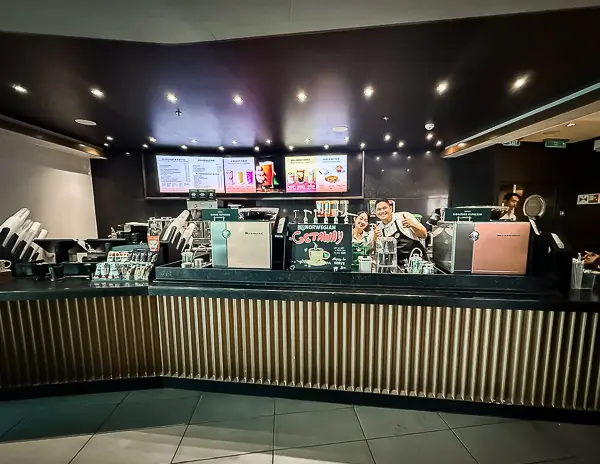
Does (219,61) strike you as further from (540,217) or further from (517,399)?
(540,217)

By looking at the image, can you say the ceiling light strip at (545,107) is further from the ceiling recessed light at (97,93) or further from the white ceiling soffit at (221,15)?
the ceiling recessed light at (97,93)

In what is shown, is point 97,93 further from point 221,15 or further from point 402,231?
point 402,231

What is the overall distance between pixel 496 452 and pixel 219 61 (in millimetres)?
3371

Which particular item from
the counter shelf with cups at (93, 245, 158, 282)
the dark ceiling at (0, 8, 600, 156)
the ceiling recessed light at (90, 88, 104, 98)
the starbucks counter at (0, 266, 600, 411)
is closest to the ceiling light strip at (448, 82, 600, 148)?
the dark ceiling at (0, 8, 600, 156)

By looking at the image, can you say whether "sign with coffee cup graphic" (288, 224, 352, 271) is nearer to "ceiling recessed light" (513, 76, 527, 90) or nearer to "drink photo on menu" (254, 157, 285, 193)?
"ceiling recessed light" (513, 76, 527, 90)

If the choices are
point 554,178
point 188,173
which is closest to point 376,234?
point 188,173

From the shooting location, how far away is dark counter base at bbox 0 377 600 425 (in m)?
1.93

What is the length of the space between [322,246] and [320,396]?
1.25m

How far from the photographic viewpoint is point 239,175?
5.71 metres

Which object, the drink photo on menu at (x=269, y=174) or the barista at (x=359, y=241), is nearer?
the barista at (x=359, y=241)

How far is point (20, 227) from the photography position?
10.2 ft

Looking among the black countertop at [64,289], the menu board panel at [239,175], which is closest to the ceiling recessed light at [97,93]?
the black countertop at [64,289]

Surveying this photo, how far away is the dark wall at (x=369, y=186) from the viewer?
5.64 m

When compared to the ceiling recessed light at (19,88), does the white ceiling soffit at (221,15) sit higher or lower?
lower
